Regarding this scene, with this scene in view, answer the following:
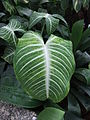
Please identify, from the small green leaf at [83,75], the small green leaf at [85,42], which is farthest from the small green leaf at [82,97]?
the small green leaf at [85,42]

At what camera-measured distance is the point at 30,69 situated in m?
1.36

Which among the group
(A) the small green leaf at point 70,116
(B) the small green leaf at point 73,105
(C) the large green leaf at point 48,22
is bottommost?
(A) the small green leaf at point 70,116

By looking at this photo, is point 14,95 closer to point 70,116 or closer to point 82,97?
point 70,116

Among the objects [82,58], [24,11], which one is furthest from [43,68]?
[24,11]

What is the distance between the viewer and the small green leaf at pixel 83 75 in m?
1.78

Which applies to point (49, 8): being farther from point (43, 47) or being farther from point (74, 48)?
point (43, 47)

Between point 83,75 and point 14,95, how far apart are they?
0.48 m

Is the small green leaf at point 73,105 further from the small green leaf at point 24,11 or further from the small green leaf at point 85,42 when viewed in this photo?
the small green leaf at point 24,11

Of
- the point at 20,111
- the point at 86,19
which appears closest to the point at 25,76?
the point at 20,111

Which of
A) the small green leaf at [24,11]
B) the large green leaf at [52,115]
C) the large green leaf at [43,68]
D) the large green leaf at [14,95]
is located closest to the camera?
the large green leaf at [43,68]

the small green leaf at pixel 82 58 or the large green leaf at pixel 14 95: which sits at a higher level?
the small green leaf at pixel 82 58

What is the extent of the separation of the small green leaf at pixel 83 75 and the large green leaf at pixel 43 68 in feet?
1.26

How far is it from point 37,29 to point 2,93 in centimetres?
68

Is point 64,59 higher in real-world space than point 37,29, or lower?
lower
